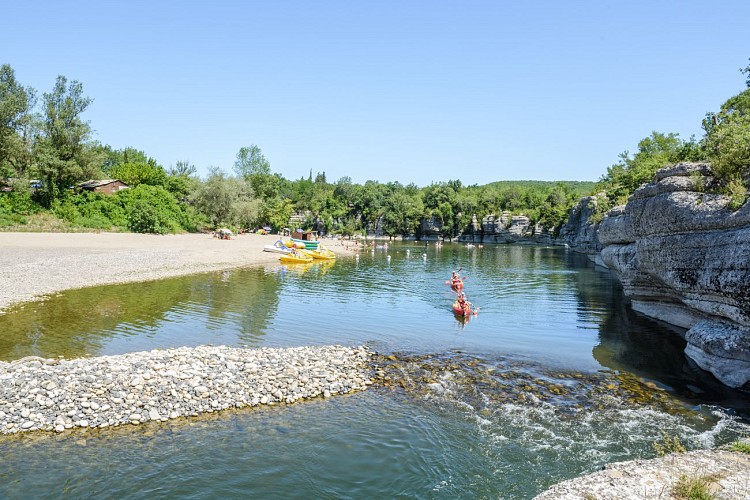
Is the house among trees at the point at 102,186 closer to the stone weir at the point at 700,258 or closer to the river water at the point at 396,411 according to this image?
the river water at the point at 396,411

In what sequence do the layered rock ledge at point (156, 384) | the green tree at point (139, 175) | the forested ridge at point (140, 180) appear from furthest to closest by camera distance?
the green tree at point (139, 175) < the forested ridge at point (140, 180) < the layered rock ledge at point (156, 384)

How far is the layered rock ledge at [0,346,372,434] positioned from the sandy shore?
15.2 m

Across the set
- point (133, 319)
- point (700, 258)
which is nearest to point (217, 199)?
A: point (133, 319)

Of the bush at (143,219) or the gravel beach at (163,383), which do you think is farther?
→ the bush at (143,219)

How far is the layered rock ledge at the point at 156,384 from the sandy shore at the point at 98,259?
49.7 feet

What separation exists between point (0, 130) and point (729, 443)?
81.0 metres

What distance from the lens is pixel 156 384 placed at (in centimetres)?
1394

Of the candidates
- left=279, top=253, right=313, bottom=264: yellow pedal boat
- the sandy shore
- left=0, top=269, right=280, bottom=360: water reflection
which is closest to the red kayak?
left=0, top=269, right=280, bottom=360: water reflection

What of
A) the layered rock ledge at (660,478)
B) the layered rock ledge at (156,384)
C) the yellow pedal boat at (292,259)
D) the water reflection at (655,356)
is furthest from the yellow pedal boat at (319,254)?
the layered rock ledge at (660,478)

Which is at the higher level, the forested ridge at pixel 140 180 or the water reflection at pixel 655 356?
the forested ridge at pixel 140 180

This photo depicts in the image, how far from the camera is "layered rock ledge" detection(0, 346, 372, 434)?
12.4 meters

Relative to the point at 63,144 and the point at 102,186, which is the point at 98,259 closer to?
the point at 63,144

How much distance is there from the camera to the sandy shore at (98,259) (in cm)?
3209

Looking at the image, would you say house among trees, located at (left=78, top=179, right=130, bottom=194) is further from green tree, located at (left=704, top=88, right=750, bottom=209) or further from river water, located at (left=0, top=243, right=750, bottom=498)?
green tree, located at (left=704, top=88, right=750, bottom=209)
